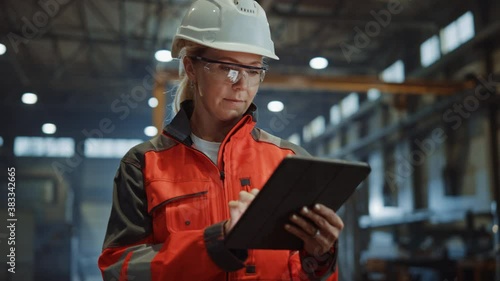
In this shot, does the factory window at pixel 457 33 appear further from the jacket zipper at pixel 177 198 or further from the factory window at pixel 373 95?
the jacket zipper at pixel 177 198

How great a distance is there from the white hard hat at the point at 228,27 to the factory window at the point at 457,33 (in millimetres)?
6690

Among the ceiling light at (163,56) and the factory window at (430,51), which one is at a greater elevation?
the factory window at (430,51)

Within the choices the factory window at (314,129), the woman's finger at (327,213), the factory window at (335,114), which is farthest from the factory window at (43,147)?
the factory window at (335,114)

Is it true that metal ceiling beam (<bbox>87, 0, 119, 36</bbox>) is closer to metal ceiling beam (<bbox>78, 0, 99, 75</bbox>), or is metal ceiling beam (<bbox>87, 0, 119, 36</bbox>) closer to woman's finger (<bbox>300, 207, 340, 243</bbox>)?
metal ceiling beam (<bbox>78, 0, 99, 75</bbox>)

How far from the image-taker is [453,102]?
7.50 m

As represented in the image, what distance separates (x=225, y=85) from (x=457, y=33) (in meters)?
7.28

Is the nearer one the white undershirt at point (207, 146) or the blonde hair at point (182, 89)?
the white undershirt at point (207, 146)

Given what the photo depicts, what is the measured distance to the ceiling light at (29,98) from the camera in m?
5.78

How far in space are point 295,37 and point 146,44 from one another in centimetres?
227

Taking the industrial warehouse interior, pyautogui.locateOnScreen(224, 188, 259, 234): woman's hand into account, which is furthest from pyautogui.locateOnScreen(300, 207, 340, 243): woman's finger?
the industrial warehouse interior

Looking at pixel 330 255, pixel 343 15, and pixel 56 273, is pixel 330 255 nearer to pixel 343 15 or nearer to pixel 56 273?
pixel 56 273

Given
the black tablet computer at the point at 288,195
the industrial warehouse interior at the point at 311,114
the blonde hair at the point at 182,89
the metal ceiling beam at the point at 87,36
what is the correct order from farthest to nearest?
the metal ceiling beam at the point at 87,36 < the industrial warehouse interior at the point at 311,114 < the blonde hair at the point at 182,89 < the black tablet computer at the point at 288,195

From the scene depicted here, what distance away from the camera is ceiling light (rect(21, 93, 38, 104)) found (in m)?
5.78

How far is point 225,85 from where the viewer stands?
1.38 meters
